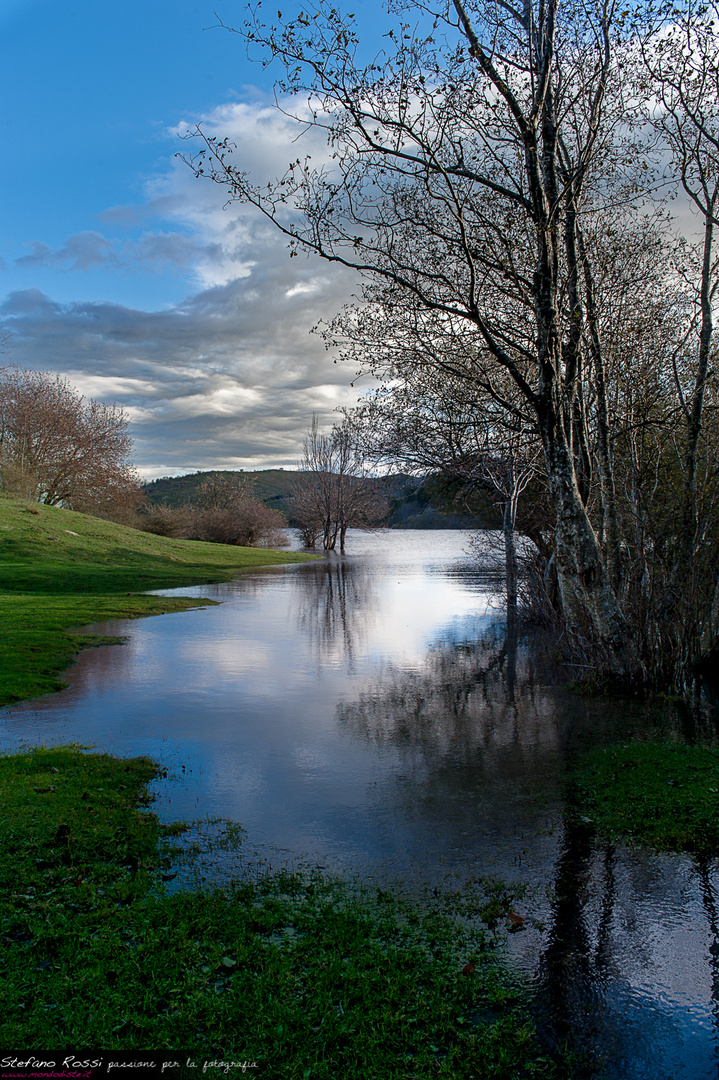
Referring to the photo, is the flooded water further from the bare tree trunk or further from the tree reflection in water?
the bare tree trunk

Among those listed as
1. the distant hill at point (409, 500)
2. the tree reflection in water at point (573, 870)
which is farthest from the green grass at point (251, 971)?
the distant hill at point (409, 500)

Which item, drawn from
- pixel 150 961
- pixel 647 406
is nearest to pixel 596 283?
pixel 647 406

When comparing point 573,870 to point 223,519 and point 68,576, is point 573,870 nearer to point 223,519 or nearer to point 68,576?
point 68,576

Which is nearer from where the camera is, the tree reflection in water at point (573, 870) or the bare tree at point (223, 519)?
the tree reflection in water at point (573, 870)

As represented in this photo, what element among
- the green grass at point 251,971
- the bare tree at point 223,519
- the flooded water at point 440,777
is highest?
the bare tree at point 223,519

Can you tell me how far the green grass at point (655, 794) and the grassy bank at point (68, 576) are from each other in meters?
8.05

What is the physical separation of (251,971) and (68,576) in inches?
942

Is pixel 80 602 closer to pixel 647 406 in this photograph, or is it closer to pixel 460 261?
pixel 460 261

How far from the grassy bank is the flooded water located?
907 mm

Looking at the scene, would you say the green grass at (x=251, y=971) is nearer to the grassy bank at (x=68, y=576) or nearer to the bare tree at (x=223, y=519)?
the grassy bank at (x=68, y=576)

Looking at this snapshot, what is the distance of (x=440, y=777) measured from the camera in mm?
6863

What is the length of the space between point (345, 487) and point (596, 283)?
41.4m

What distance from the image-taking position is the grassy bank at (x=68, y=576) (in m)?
12.0

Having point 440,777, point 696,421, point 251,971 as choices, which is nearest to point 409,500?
point 696,421
